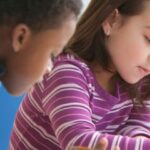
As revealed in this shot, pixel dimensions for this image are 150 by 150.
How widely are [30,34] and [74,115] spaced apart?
0.84 ft

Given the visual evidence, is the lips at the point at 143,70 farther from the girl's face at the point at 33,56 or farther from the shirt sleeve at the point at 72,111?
the girl's face at the point at 33,56

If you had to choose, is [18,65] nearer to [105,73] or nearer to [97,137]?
[97,137]

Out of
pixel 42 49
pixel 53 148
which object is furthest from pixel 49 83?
pixel 42 49

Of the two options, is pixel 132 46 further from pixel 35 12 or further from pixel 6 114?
pixel 6 114

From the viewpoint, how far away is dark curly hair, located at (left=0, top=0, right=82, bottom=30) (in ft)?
1.74

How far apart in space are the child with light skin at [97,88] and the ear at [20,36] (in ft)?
0.83

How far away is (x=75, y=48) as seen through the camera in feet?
3.02

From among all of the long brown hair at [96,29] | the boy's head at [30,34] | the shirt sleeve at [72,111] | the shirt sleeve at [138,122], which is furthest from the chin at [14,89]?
the shirt sleeve at [138,122]

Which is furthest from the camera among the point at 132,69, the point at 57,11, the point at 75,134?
the point at 132,69

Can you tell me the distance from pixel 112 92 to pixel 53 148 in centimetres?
17

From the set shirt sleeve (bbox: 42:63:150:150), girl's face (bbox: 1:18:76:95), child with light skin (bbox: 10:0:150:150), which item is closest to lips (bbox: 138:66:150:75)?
child with light skin (bbox: 10:0:150:150)

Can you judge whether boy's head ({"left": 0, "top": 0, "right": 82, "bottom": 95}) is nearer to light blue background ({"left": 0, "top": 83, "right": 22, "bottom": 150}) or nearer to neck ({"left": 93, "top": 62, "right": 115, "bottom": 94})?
neck ({"left": 93, "top": 62, "right": 115, "bottom": 94})

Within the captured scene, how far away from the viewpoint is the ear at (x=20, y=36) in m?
0.55

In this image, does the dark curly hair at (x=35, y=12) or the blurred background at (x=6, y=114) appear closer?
the dark curly hair at (x=35, y=12)
